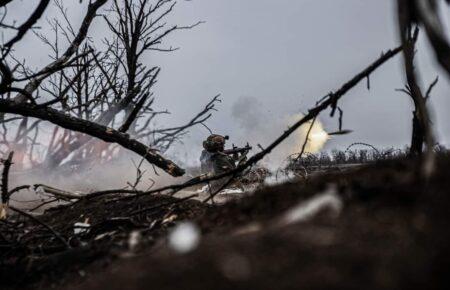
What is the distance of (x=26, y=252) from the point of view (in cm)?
285

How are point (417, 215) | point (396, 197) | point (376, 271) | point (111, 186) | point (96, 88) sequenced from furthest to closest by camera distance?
point (111, 186)
point (96, 88)
point (396, 197)
point (417, 215)
point (376, 271)

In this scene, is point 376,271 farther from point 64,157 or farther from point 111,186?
point 111,186

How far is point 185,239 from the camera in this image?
1730mm

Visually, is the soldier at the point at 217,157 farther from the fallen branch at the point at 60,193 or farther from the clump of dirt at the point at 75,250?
the clump of dirt at the point at 75,250

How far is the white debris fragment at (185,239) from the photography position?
1494mm

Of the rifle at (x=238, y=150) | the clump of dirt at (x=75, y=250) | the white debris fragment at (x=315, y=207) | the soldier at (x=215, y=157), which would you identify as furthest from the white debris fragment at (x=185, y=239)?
the rifle at (x=238, y=150)

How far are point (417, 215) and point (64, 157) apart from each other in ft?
47.1

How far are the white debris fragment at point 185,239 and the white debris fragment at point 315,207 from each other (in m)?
0.33

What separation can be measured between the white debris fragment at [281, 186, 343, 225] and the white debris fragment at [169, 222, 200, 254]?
1.10ft

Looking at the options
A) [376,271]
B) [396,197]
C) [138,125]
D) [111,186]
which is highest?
[138,125]

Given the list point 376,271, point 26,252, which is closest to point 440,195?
point 376,271

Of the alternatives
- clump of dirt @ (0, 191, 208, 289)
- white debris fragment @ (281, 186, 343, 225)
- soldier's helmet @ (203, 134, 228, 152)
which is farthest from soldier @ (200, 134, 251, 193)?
white debris fragment @ (281, 186, 343, 225)

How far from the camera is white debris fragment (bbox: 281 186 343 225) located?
141 cm

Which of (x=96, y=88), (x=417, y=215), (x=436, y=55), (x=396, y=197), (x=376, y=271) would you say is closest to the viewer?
(x=376, y=271)
